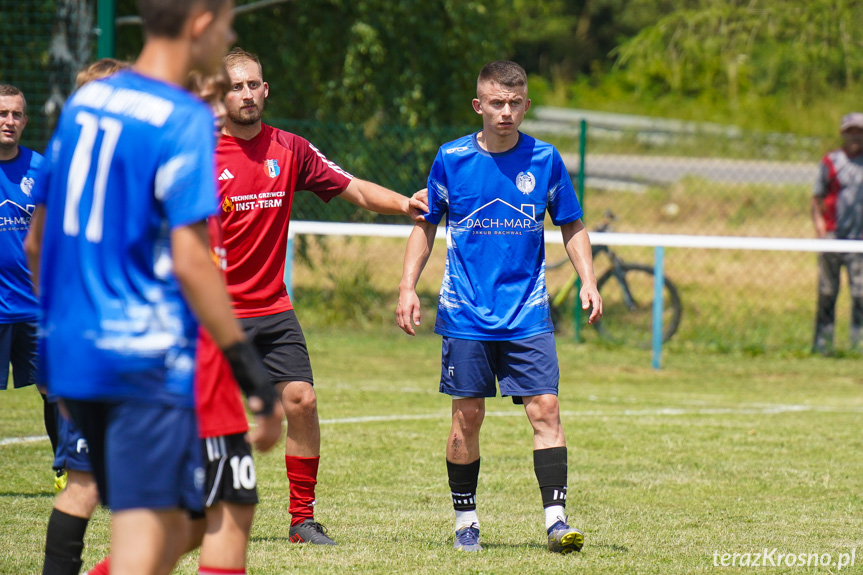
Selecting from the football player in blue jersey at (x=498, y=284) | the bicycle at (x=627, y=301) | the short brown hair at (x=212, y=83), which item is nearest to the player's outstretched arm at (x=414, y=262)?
the football player in blue jersey at (x=498, y=284)

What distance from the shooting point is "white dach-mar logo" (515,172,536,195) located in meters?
4.93

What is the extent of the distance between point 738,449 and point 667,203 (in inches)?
485

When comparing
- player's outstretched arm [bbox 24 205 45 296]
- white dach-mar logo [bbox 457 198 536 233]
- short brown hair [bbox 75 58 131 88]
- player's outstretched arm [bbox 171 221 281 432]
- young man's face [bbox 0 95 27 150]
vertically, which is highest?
young man's face [bbox 0 95 27 150]

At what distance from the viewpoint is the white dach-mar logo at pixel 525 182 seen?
16.2 ft

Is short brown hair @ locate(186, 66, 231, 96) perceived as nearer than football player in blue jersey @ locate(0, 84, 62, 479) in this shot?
Yes

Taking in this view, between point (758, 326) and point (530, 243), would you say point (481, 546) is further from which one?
point (758, 326)

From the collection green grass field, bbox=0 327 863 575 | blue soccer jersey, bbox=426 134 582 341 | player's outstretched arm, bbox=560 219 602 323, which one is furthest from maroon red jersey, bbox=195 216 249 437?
player's outstretched arm, bbox=560 219 602 323

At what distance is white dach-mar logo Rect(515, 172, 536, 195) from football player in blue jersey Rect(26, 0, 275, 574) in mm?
2440

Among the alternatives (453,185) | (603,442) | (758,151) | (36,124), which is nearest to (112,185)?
(453,185)

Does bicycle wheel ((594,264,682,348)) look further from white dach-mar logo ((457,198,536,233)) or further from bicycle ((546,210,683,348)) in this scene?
white dach-mar logo ((457,198,536,233))

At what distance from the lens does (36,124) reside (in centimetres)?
1255

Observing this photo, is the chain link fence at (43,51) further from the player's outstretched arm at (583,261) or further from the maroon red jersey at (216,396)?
the maroon red jersey at (216,396)

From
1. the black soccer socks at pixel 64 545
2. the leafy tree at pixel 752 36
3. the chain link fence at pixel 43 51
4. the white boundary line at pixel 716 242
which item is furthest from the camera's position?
the leafy tree at pixel 752 36

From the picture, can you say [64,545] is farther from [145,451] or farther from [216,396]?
[145,451]
